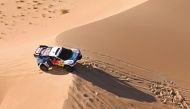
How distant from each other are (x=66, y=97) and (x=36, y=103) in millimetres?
1383

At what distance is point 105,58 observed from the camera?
2153 cm

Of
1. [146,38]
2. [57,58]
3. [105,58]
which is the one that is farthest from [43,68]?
[146,38]

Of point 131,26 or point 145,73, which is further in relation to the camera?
point 131,26

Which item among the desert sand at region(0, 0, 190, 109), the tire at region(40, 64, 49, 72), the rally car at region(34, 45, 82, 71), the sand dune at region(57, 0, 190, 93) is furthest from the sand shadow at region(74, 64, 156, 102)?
the sand dune at region(57, 0, 190, 93)

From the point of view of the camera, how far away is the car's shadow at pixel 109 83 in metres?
19.1

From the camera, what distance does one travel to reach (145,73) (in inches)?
837

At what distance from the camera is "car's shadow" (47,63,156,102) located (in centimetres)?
1914

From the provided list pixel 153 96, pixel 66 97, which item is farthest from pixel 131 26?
pixel 66 97

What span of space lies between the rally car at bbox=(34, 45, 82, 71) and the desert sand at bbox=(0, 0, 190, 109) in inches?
13.0

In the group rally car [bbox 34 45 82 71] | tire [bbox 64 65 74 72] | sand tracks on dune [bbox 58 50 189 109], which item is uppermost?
rally car [bbox 34 45 82 71]

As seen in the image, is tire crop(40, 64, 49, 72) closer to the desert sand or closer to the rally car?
the rally car

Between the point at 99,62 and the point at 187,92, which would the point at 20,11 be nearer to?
the point at 99,62

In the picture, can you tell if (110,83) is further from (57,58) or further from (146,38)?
(146,38)

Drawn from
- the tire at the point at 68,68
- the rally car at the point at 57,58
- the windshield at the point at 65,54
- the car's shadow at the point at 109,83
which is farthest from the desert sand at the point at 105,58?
the windshield at the point at 65,54
